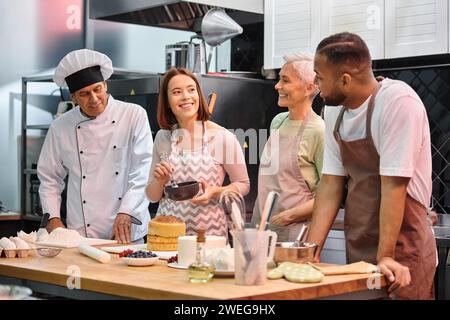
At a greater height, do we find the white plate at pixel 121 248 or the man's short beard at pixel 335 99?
the man's short beard at pixel 335 99

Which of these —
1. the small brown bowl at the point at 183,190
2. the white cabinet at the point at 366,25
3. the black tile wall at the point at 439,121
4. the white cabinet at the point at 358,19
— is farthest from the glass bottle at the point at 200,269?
the black tile wall at the point at 439,121

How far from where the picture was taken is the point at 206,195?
323 centimetres

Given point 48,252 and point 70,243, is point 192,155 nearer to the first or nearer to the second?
point 70,243

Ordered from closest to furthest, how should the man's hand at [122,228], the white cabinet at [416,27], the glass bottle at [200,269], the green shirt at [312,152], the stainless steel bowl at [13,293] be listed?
the stainless steel bowl at [13,293] < the glass bottle at [200,269] < the green shirt at [312,152] < the man's hand at [122,228] < the white cabinet at [416,27]

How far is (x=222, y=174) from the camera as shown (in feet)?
11.1

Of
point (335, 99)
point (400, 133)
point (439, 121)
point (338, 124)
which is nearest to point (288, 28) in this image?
point (439, 121)

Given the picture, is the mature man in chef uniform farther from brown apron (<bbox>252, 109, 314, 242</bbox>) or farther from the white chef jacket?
Result: brown apron (<bbox>252, 109, 314, 242</bbox>)

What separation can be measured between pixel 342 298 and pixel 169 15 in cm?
315

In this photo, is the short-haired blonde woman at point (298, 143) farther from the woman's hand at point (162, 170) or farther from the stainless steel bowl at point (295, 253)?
the stainless steel bowl at point (295, 253)

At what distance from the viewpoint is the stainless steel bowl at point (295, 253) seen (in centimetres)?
245

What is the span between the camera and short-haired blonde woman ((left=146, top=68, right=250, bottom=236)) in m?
3.32

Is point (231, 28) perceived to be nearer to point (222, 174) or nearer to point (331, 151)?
point (222, 174)

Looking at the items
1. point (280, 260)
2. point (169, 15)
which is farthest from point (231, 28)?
point (280, 260)

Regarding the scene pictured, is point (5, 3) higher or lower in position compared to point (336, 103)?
higher
